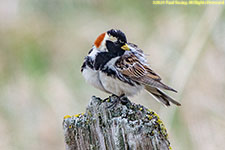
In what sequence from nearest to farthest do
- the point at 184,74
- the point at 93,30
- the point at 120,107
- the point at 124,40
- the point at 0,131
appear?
the point at 120,107 < the point at 124,40 < the point at 184,74 < the point at 0,131 < the point at 93,30

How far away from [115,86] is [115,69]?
0.15 m

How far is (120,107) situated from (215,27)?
2.67 metres

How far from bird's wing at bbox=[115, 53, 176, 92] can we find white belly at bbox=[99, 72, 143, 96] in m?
A: 0.10

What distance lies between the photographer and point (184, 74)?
160 inches

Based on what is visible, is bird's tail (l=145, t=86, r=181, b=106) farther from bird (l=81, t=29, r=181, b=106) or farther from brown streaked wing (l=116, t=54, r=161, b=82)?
brown streaked wing (l=116, t=54, r=161, b=82)

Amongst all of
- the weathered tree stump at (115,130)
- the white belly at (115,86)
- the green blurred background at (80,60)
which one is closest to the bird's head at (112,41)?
the white belly at (115,86)

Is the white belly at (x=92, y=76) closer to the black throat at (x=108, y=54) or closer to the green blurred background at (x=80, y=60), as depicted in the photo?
the black throat at (x=108, y=54)

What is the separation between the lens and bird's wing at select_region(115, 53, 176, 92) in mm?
3424

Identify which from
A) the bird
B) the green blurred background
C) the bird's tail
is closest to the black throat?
the bird

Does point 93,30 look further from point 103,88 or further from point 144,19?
point 103,88

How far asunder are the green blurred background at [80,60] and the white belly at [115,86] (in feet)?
2.25

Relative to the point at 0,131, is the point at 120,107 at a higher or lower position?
lower

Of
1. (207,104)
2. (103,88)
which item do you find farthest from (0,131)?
(207,104)

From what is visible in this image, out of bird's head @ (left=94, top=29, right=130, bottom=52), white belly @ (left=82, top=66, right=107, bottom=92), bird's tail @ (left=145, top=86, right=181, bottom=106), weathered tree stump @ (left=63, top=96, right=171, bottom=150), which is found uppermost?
bird's head @ (left=94, top=29, right=130, bottom=52)
